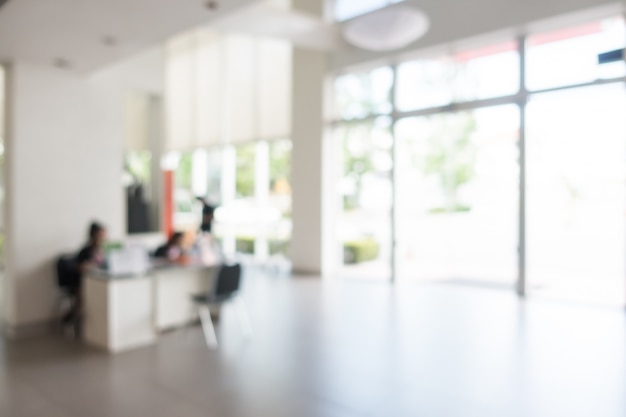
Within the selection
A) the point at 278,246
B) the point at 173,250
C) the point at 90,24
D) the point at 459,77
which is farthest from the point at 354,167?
the point at 90,24

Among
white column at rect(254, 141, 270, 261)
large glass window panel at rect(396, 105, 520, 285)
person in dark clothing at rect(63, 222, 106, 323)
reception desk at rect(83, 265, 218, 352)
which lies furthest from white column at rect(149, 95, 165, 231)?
large glass window panel at rect(396, 105, 520, 285)

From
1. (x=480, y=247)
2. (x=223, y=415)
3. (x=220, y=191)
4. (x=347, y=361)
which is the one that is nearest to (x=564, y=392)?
(x=347, y=361)

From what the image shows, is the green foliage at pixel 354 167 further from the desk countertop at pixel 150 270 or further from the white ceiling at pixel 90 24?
the white ceiling at pixel 90 24

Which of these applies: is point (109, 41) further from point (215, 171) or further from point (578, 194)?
point (215, 171)

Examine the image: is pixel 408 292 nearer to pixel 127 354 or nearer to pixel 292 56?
pixel 127 354

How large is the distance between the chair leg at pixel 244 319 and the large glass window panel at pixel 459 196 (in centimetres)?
328

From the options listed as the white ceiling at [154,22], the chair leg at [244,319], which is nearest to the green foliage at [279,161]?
the white ceiling at [154,22]

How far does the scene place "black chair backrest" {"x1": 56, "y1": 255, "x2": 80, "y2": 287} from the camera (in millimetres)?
5453

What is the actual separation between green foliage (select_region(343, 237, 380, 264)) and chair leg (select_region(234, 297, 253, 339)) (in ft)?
9.47

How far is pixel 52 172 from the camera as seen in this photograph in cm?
562

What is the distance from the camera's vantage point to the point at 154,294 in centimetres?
506

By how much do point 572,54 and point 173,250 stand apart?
238 inches

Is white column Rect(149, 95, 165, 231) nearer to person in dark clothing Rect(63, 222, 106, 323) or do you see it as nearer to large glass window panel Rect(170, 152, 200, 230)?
person in dark clothing Rect(63, 222, 106, 323)

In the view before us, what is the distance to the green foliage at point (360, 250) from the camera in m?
9.00
